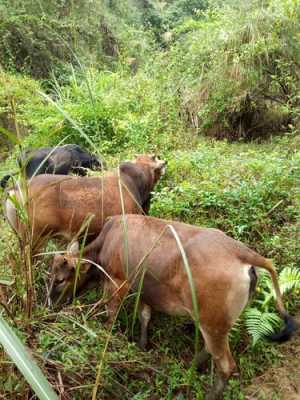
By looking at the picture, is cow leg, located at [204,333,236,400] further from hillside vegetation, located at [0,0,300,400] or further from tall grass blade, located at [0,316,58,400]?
tall grass blade, located at [0,316,58,400]

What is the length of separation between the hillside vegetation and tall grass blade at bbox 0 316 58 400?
603 mm

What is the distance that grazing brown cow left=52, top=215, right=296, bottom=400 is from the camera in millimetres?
2779

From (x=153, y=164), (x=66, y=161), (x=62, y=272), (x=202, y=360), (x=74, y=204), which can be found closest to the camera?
(x=202, y=360)

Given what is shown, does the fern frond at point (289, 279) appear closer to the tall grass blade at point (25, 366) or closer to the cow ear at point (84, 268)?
the cow ear at point (84, 268)

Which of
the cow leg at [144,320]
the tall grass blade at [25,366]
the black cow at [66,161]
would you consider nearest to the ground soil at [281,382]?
the cow leg at [144,320]

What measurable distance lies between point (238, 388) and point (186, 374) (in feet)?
1.29

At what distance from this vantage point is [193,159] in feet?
18.6

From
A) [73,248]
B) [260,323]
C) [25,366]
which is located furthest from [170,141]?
[25,366]

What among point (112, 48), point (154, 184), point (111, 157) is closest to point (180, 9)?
point (112, 48)

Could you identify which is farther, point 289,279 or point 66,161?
point 66,161

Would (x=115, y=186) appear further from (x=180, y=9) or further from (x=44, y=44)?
(x=180, y=9)

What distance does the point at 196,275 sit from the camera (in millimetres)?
2844

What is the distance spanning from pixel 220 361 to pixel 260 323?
0.56 meters

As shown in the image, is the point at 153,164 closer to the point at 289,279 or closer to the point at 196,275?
the point at 289,279
